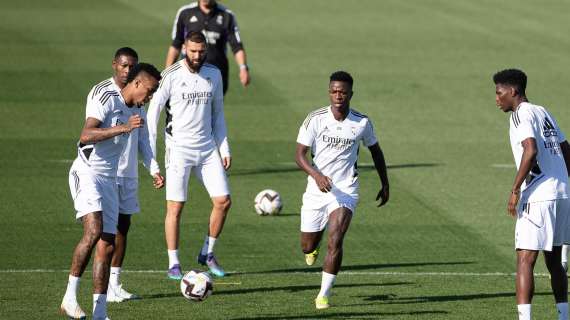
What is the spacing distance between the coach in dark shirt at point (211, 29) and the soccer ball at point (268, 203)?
2.03 meters

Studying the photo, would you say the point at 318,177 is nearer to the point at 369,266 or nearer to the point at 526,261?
the point at 526,261

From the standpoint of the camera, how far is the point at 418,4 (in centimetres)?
4553

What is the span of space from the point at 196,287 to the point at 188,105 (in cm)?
294

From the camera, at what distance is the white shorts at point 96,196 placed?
1212 centimetres

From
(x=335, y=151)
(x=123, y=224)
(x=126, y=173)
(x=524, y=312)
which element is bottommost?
(x=524, y=312)

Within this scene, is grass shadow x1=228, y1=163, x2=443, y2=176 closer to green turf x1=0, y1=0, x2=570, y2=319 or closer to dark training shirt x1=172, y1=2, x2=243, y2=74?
green turf x1=0, y1=0, x2=570, y2=319

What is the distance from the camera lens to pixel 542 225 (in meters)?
12.0

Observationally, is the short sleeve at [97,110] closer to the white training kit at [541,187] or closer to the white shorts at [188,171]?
the white shorts at [188,171]

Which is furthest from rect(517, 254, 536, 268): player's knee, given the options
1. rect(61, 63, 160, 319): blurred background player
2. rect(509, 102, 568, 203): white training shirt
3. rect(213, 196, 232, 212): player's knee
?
rect(213, 196, 232, 212): player's knee

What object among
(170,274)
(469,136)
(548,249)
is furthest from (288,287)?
(469,136)

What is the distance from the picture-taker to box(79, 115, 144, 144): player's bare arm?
11711 mm

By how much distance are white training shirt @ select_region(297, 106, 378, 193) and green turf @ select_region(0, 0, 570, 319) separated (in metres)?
1.39

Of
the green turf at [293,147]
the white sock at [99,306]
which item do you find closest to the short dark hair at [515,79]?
the green turf at [293,147]

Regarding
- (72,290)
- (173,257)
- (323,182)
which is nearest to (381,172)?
(323,182)
